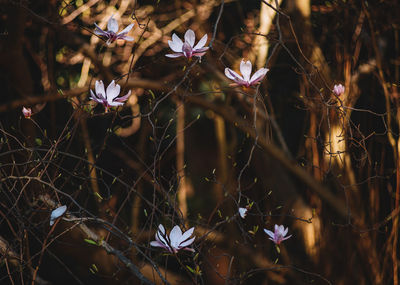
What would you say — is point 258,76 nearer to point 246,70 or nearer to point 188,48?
point 246,70

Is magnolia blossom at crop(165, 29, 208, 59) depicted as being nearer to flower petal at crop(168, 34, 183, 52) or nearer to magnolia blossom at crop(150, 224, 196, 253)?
flower petal at crop(168, 34, 183, 52)

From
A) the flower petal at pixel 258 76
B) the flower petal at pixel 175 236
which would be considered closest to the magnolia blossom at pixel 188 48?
the flower petal at pixel 258 76

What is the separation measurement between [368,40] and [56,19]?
139 centimetres

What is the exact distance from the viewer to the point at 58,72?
2.95 meters

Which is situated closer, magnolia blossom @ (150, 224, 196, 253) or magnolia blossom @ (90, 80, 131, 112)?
magnolia blossom @ (150, 224, 196, 253)

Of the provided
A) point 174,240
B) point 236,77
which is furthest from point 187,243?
point 236,77

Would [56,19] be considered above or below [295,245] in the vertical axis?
above

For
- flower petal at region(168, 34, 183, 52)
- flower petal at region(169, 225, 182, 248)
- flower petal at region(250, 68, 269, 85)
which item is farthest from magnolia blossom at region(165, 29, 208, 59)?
flower petal at region(169, 225, 182, 248)

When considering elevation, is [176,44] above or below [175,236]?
above

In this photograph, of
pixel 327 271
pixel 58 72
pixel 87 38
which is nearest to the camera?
pixel 327 271

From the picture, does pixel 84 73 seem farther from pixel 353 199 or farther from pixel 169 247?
pixel 169 247

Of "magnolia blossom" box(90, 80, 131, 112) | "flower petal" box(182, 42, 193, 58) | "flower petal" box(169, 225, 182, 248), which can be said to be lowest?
"flower petal" box(169, 225, 182, 248)

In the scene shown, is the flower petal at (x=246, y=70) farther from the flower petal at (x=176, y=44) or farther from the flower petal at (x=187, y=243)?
the flower petal at (x=187, y=243)

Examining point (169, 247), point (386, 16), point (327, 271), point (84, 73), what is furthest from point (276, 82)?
point (169, 247)
